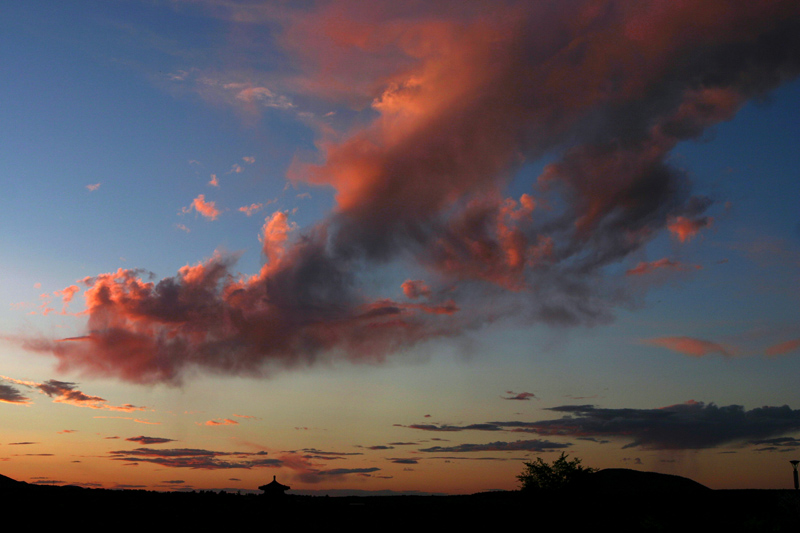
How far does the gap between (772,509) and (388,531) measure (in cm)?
5353

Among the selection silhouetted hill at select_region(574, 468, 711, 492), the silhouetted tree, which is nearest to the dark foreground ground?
the silhouetted tree

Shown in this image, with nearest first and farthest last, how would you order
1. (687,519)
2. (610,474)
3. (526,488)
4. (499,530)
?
(687,519) → (499,530) → (526,488) → (610,474)

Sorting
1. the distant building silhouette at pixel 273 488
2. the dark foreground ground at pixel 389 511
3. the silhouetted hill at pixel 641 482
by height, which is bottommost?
the silhouetted hill at pixel 641 482

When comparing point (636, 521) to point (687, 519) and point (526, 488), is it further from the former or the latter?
point (526, 488)

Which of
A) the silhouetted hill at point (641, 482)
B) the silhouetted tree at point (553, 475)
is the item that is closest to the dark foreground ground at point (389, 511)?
the silhouetted tree at point (553, 475)

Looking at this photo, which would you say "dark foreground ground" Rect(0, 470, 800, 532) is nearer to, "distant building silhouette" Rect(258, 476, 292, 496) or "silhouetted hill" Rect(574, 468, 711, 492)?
"distant building silhouette" Rect(258, 476, 292, 496)

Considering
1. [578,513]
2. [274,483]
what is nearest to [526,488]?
[578,513]

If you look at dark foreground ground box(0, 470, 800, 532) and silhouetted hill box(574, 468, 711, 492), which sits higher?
dark foreground ground box(0, 470, 800, 532)

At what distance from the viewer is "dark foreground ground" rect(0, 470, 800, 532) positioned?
243ft

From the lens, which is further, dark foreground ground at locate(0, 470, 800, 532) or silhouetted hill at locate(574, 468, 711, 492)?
silhouetted hill at locate(574, 468, 711, 492)

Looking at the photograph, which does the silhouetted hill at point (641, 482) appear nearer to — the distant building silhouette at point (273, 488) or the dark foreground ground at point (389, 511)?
the dark foreground ground at point (389, 511)

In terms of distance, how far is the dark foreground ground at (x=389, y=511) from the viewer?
243ft

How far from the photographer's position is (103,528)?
232 feet

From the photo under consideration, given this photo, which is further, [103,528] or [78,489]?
[78,489]
